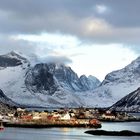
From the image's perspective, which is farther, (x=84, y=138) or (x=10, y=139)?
(x=84, y=138)

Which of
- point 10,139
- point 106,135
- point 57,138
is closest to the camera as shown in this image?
point 10,139

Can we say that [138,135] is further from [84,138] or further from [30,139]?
[30,139]

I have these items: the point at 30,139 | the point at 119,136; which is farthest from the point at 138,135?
the point at 30,139

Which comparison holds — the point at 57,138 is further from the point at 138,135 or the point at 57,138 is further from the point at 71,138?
the point at 138,135

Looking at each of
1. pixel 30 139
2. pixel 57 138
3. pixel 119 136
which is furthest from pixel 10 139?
pixel 119 136

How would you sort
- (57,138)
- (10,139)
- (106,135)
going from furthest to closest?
1. (106,135)
2. (57,138)
3. (10,139)

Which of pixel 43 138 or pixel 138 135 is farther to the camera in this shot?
pixel 138 135

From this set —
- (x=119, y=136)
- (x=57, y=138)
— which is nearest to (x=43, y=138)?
(x=57, y=138)

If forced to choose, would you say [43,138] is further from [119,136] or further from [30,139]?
[119,136]
